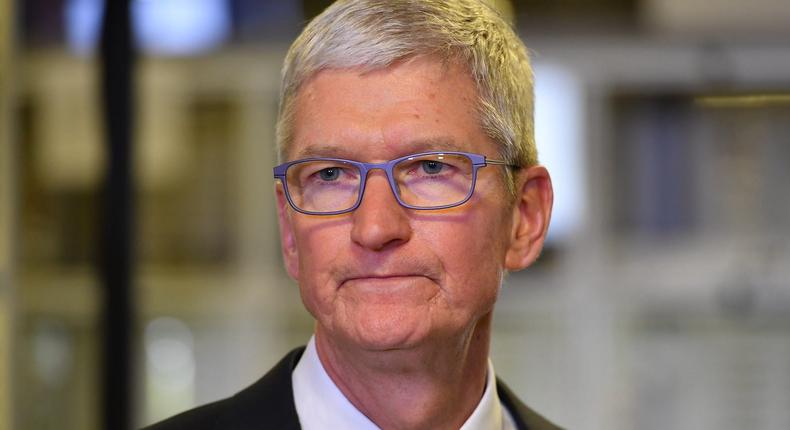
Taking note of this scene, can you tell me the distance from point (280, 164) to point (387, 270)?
163 millimetres

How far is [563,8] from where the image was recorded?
328 cm

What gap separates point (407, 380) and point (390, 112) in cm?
23

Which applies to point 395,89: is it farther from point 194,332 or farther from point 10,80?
point 194,332

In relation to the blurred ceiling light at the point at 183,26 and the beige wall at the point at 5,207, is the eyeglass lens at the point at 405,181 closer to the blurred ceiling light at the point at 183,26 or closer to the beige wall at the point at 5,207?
the beige wall at the point at 5,207

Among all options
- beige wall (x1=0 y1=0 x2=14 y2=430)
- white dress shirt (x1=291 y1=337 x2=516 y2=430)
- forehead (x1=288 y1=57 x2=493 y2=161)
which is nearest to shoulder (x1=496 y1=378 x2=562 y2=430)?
white dress shirt (x1=291 y1=337 x2=516 y2=430)

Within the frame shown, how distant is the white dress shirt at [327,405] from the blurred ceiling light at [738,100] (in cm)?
202

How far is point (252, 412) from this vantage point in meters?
1.12

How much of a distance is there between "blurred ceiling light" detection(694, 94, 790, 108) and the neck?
81.6 inches

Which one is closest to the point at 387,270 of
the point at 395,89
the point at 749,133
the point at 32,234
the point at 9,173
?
the point at 395,89

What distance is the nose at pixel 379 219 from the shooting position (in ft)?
3.24

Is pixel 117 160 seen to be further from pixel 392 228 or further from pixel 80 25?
pixel 392 228

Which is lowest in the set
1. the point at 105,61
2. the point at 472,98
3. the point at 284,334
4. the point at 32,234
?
the point at 284,334

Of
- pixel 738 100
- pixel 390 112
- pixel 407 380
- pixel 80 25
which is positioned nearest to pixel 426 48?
pixel 390 112

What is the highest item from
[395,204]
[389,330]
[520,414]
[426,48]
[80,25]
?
[80,25]
